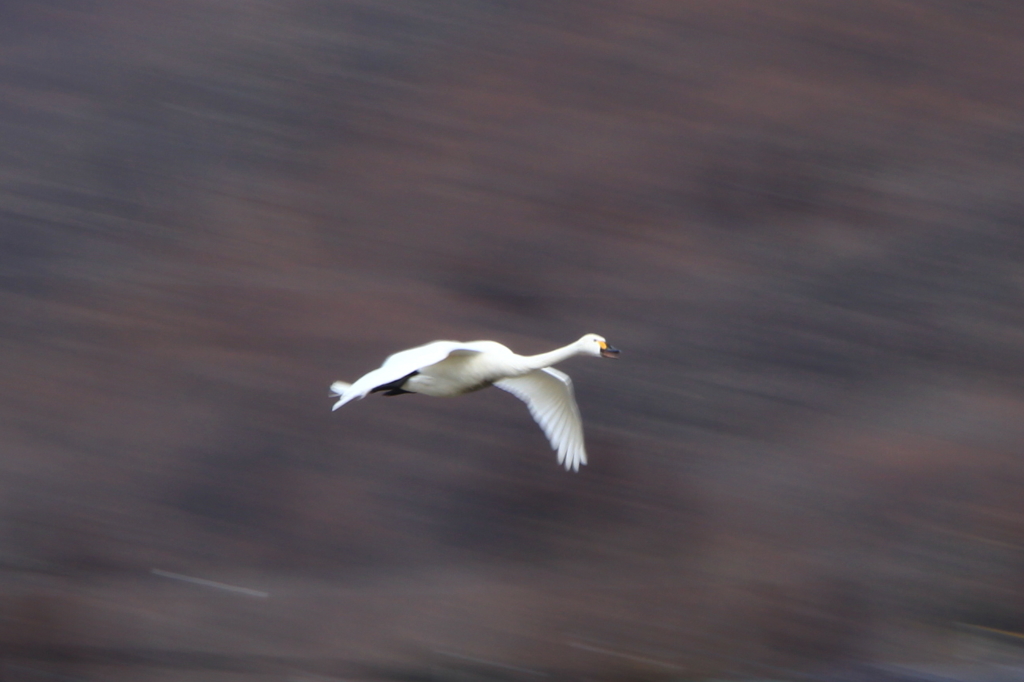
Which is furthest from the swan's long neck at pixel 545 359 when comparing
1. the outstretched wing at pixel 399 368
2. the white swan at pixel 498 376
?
the outstretched wing at pixel 399 368

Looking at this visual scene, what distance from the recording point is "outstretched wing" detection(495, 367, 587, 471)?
18.8 feet

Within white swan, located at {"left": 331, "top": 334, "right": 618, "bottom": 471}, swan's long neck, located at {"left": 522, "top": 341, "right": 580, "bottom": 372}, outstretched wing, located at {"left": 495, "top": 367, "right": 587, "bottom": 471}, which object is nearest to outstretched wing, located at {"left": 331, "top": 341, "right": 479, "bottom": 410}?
white swan, located at {"left": 331, "top": 334, "right": 618, "bottom": 471}

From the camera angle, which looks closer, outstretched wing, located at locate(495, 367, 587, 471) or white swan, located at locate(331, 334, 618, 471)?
white swan, located at locate(331, 334, 618, 471)

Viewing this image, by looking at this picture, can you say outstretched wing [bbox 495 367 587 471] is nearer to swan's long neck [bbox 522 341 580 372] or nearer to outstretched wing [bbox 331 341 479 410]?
swan's long neck [bbox 522 341 580 372]

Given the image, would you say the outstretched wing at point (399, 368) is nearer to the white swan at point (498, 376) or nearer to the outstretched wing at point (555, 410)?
the white swan at point (498, 376)

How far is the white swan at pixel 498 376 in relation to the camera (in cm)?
461

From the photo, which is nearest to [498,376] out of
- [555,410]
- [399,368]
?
[555,410]

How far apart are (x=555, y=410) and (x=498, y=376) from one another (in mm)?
619

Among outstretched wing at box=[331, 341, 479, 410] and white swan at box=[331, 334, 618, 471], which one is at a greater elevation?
white swan at box=[331, 334, 618, 471]

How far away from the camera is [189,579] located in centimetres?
646

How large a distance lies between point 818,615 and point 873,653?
1.17ft

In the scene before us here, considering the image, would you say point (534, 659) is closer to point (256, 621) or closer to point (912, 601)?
point (256, 621)

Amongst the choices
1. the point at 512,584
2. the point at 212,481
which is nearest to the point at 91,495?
the point at 212,481

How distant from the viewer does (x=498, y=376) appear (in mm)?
5266
